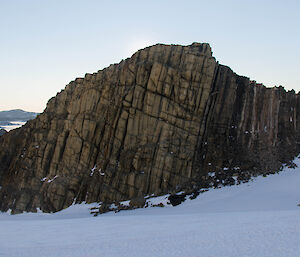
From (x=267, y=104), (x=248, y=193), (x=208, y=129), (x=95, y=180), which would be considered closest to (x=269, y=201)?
(x=248, y=193)

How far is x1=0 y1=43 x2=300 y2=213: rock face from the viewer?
89.0 ft

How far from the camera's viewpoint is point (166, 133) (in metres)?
28.0

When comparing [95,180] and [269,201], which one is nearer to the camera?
[269,201]

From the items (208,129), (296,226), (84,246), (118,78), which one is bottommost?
(84,246)

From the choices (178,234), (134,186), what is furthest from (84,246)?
(134,186)

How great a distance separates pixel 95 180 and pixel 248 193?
690 inches

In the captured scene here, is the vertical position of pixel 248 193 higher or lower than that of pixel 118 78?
lower

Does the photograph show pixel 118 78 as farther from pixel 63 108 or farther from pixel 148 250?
pixel 148 250

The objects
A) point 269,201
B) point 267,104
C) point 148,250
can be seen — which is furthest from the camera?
point 267,104

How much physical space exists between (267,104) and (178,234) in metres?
27.0

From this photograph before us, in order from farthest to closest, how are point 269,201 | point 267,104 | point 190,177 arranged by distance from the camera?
point 267,104, point 190,177, point 269,201

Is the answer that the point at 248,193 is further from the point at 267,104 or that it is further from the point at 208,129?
the point at 267,104

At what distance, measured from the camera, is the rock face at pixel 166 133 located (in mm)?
27125

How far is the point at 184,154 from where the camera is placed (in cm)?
2731
